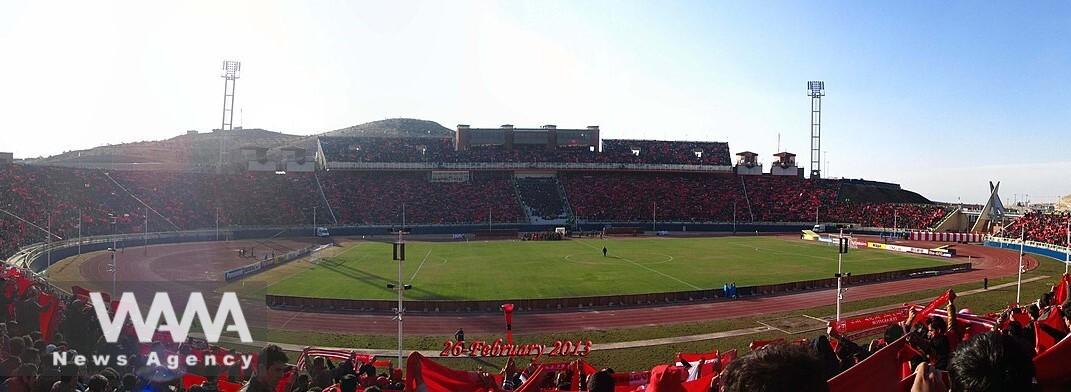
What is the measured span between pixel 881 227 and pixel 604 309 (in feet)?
228

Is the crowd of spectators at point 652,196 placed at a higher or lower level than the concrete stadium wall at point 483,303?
higher

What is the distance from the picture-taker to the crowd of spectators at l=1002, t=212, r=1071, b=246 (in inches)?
2414

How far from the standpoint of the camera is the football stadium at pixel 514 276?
812 cm

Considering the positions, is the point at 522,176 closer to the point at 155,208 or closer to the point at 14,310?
the point at 155,208

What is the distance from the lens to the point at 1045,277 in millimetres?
43969

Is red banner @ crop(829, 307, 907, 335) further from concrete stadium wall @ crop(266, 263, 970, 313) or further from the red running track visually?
concrete stadium wall @ crop(266, 263, 970, 313)

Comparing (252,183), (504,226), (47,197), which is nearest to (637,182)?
(504,226)

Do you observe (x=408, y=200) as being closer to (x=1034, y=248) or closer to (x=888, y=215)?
(x=888, y=215)

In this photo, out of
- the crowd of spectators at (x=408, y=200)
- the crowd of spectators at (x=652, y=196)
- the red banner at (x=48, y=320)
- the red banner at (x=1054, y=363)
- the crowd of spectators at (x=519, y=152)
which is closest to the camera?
the red banner at (x=1054, y=363)

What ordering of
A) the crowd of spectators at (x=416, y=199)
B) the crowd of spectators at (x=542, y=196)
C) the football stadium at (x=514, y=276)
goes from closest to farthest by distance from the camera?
the football stadium at (x=514, y=276)
the crowd of spectators at (x=416, y=199)
the crowd of spectators at (x=542, y=196)

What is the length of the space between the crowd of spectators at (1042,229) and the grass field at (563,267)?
17.1m

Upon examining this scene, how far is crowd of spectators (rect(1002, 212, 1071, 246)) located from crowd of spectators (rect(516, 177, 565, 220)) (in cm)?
5585

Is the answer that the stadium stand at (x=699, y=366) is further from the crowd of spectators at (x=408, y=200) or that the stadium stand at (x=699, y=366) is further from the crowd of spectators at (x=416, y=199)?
the crowd of spectators at (x=416, y=199)

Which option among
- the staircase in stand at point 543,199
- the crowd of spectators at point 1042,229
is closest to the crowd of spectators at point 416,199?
the staircase in stand at point 543,199
